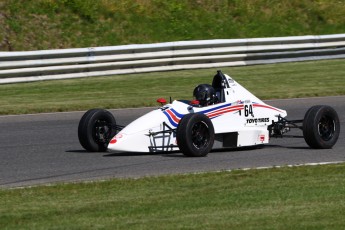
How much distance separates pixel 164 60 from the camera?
24609 millimetres

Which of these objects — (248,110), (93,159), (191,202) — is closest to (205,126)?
(248,110)

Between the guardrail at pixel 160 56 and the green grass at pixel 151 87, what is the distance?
0.70 ft

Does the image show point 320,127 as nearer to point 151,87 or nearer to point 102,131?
point 102,131

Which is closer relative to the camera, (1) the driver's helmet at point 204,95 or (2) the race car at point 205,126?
(2) the race car at point 205,126

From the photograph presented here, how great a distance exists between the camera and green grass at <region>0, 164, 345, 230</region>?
27.6ft

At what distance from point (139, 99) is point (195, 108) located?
7.59 metres

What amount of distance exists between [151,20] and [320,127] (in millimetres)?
14675

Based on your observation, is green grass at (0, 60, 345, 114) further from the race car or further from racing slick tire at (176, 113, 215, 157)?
racing slick tire at (176, 113, 215, 157)

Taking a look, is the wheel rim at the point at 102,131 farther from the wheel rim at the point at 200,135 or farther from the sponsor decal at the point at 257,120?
the sponsor decal at the point at 257,120

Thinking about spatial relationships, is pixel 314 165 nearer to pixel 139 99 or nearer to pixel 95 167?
pixel 95 167

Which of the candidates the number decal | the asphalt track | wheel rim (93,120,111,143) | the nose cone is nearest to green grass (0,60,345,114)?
the asphalt track

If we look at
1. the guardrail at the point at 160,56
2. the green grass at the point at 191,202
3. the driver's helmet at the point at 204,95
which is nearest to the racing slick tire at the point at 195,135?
the driver's helmet at the point at 204,95

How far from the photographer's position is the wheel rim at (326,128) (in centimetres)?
1398

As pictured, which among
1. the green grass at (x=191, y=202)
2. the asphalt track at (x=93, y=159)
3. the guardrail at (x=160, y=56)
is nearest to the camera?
the green grass at (x=191, y=202)
